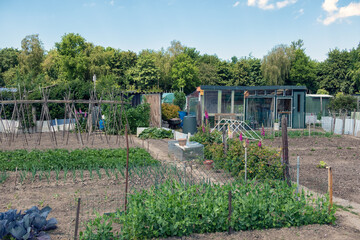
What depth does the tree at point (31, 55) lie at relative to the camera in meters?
31.4

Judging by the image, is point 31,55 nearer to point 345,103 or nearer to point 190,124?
point 190,124

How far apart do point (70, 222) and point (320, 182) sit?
18.0 feet

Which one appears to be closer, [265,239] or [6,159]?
[265,239]

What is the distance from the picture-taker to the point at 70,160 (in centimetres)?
802

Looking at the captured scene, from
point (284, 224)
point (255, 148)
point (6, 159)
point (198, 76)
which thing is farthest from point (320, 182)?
point (198, 76)

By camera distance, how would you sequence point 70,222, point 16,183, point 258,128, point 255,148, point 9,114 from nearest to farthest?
point 70,222
point 16,183
point 255,148
point 9,114
point 258,128

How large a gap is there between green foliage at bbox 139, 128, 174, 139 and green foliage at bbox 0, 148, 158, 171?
15.4 ft

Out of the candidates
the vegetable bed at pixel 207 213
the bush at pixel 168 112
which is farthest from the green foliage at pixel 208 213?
the bush at pixel 168 112

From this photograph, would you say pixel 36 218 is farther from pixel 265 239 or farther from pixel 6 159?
pixel 6 159

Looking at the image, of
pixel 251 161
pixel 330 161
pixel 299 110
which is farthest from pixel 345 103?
pixel 251 161

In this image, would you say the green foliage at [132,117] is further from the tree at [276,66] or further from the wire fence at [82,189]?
the tree at [276,66]

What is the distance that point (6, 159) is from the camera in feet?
27.1

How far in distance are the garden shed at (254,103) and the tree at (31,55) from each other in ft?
68.6

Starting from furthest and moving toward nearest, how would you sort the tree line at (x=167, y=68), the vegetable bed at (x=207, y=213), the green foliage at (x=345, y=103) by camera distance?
the tree line at (x=167, y=68) → the green foliage at (x=345, y=103) → the vegetable bed at (x=207, y=213)
